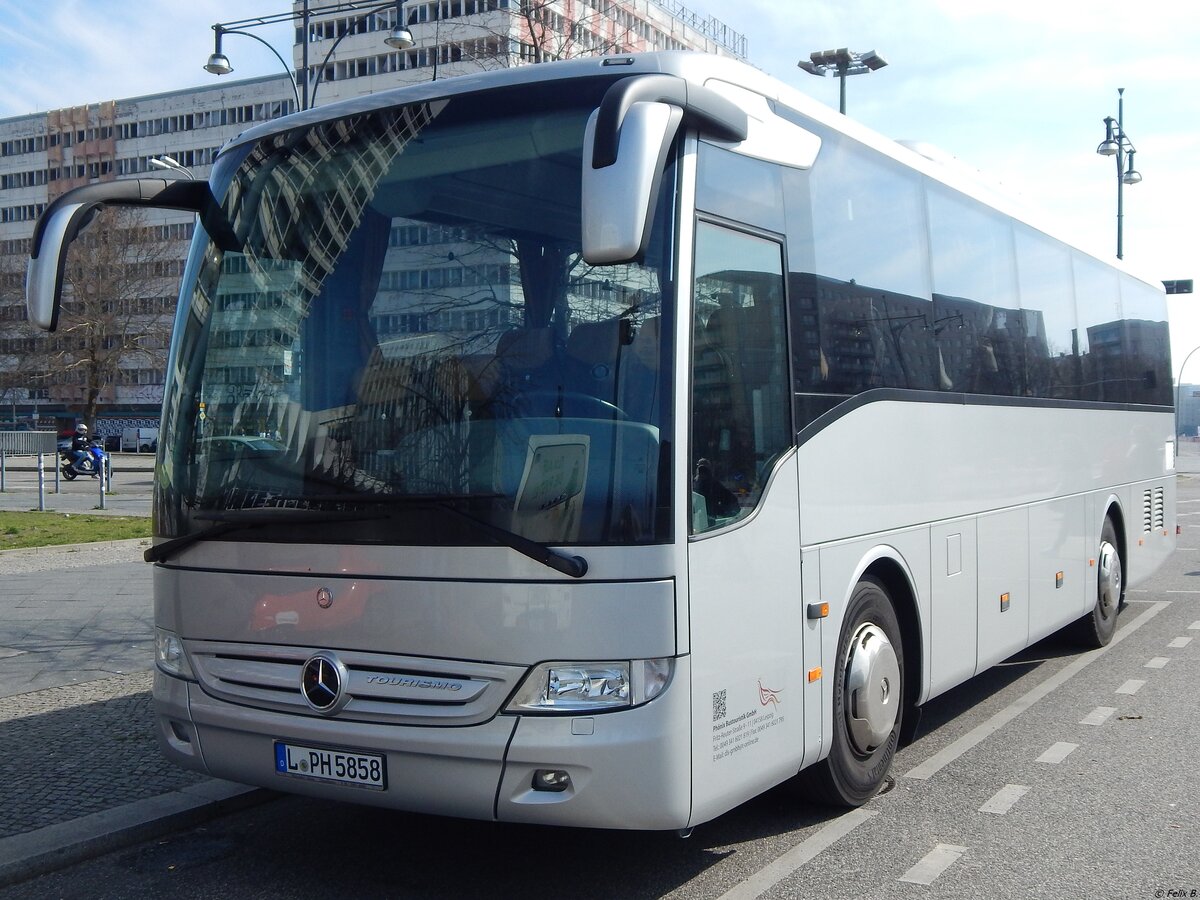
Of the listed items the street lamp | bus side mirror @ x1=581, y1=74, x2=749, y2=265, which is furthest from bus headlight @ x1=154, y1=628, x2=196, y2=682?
the street lamp

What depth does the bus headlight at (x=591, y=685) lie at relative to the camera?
173 inches

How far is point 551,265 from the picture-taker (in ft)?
15.3

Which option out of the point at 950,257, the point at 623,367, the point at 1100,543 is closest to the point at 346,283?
the point at 623,367

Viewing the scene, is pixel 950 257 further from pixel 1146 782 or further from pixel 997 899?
pixel 997 899

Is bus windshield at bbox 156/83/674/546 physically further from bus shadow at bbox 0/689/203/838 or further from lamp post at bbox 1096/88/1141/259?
lamp post at bbox 1096/88/1141/259

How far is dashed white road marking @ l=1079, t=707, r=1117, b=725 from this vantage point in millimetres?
7941

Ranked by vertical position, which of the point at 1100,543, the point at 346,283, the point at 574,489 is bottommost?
the point at 1100,543

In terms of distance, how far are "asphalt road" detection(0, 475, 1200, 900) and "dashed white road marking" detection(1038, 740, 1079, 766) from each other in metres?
0.02

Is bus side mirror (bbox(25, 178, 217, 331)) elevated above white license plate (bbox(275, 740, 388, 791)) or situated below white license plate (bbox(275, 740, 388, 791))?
above

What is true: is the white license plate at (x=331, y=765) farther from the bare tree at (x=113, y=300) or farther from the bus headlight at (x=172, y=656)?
the bare tree at (x=113, y=300)

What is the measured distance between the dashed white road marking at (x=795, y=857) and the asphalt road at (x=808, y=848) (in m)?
0.01

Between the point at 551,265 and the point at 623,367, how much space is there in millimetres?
476

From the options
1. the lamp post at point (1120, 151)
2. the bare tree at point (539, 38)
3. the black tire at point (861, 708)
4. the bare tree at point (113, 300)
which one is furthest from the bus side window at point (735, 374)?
the bare tree at point (113, 300)

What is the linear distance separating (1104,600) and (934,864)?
20.3ft
